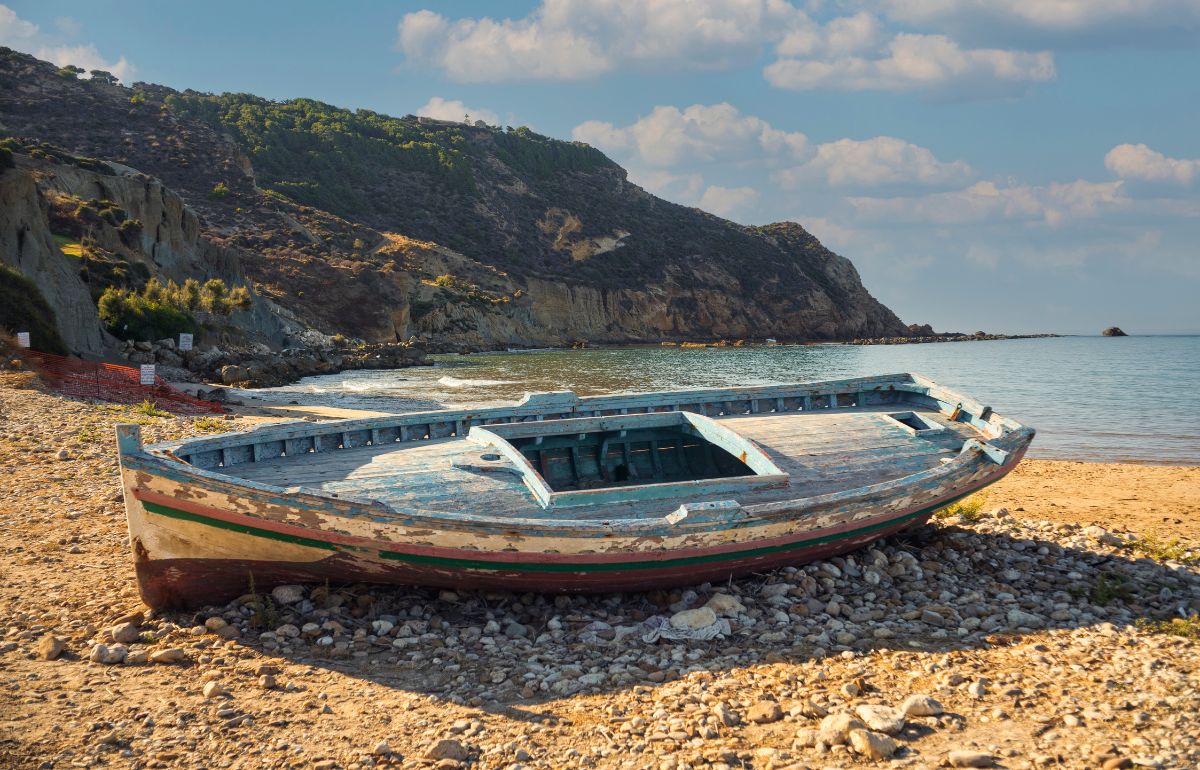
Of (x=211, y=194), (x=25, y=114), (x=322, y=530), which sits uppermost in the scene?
(x=25, y=114)

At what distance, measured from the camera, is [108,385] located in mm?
23359

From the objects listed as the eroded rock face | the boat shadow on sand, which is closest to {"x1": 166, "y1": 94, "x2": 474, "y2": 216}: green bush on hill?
the eroded rock face

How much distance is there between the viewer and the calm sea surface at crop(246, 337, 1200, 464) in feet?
78.6

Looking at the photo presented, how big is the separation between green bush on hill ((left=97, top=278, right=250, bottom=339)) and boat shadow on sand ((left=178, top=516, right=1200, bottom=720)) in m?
34.4

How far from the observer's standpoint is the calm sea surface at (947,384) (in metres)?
24.0

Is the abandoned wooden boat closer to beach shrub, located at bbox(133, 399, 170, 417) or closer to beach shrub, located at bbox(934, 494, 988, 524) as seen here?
beach shrub, located at bbox(934, 494, 988, 524)

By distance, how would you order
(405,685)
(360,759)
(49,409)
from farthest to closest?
1. (49,409)
2. (405,685)
3. (360,759)

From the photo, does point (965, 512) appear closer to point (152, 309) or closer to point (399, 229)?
point (152, 309)

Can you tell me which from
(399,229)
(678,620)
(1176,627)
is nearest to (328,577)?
(678,620)

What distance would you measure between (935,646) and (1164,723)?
73.0 inches

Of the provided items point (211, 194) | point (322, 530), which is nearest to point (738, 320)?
point (211, 194)

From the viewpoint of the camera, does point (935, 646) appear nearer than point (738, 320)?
Yes

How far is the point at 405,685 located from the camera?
20.7ft

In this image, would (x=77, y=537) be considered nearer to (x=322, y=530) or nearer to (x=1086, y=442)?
(x=322, y=530)
